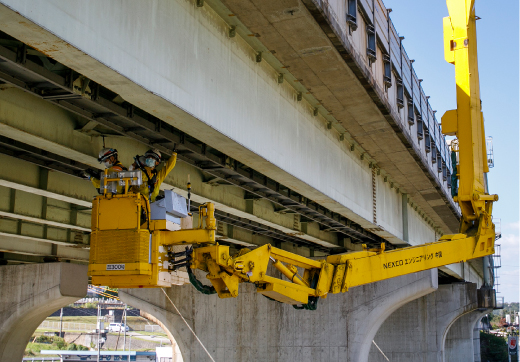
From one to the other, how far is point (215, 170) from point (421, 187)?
10.8 metres

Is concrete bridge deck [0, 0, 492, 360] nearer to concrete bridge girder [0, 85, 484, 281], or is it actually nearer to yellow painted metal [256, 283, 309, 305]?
concrete bridge girder [0, 85, 484, 281]

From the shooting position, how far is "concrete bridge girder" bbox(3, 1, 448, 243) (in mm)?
6312

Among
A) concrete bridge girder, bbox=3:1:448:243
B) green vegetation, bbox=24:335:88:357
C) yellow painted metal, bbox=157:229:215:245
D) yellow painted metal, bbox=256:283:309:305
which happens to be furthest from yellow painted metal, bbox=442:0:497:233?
green vegetation, bbox=24:335:88:357

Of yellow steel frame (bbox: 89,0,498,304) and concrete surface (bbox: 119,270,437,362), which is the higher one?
yellow steel frame (bbox: 89,0,498,304)

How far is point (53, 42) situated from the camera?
19.7ft

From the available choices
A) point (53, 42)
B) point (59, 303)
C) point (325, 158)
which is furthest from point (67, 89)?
point (59, 303)

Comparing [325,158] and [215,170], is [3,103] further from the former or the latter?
[325,158]

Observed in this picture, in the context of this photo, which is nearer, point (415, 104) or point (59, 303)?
point (415, 104)

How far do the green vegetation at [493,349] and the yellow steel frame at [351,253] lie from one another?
239 ft

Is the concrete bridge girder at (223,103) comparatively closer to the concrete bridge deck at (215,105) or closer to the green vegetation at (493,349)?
the concrete bridge deck at (215,105)

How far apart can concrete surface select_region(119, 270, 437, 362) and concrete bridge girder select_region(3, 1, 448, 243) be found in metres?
9.12

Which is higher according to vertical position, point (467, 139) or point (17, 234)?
point (467, 139)

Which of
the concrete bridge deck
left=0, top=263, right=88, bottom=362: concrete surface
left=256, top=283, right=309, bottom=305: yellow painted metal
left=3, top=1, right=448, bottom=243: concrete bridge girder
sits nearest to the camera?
left=3, top=1, right=448, bottom=243: concrete bridge girder

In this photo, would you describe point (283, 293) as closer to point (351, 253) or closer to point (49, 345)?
point (351, 253)
